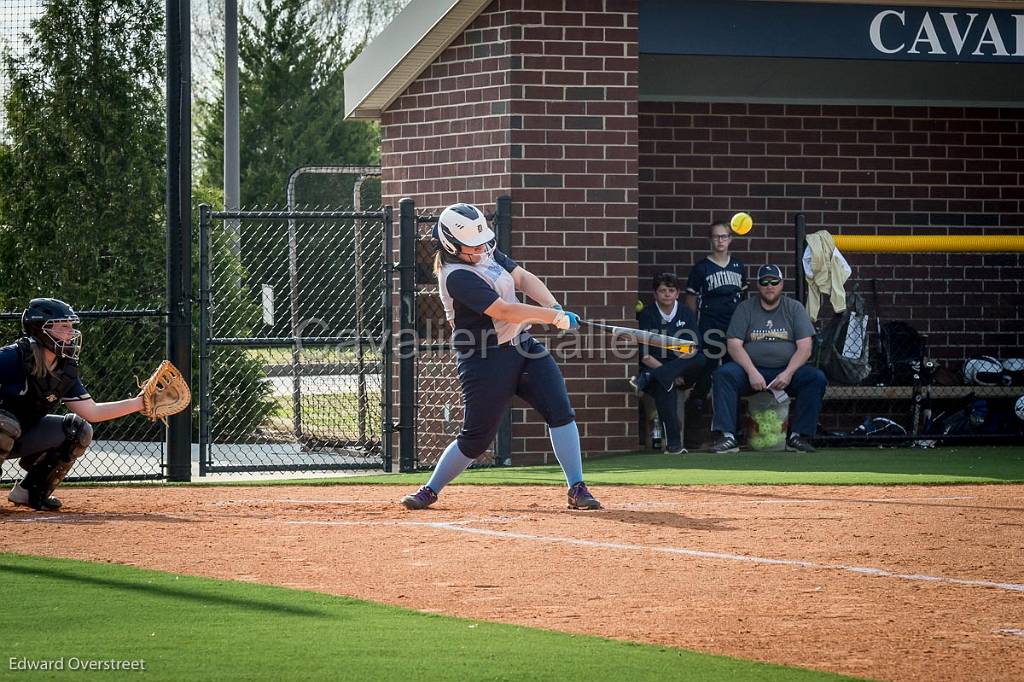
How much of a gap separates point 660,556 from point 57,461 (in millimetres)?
3989

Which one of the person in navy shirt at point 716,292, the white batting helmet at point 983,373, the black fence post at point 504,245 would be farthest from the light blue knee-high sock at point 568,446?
the white batting helmet at point 983,373

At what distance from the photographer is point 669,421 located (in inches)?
489

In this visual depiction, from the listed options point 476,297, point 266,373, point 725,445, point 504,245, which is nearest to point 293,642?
point 476,297

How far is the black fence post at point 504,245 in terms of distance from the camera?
12133 millimetres

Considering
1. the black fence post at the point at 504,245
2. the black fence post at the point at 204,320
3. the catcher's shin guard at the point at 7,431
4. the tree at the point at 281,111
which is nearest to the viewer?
the catcher's shin guard at the point at 7,431

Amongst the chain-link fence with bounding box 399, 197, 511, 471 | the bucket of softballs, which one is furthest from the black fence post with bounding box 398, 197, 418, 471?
the bucket of softballs

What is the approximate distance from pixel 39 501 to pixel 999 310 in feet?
34.4

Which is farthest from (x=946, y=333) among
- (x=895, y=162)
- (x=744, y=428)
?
(x=744, y=428)

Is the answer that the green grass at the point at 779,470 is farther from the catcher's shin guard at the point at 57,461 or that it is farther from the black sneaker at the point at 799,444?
the catcher's shin guard at the point at 57,461

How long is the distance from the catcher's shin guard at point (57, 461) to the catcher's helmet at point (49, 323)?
1.63 feet

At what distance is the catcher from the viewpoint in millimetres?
8555

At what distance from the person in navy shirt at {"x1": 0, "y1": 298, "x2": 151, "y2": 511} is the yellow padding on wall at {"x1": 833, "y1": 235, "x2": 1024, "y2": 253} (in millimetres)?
7330

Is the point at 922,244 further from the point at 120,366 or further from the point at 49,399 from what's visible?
the point at 49,399

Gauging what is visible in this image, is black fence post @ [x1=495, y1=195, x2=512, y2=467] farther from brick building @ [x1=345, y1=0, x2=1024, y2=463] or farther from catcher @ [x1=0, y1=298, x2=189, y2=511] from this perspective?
catcher @ [x1=0, y1=298, x2=189, y2=511]
